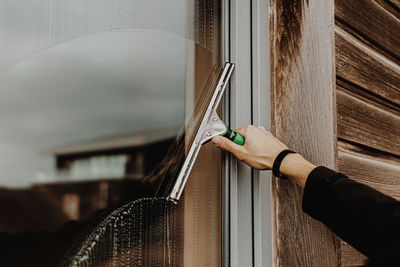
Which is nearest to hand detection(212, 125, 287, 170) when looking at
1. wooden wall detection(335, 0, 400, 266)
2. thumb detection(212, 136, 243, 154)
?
thumb detection(212, 136, 243, 154)

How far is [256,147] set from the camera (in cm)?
79

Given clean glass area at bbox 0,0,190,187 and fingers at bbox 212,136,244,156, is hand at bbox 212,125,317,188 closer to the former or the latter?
fingers at bbox 212,136,244,156

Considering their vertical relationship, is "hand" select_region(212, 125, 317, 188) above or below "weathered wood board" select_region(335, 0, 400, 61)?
below

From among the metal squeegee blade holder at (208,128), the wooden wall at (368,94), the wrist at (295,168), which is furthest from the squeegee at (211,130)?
the wooden wall at (368,94)

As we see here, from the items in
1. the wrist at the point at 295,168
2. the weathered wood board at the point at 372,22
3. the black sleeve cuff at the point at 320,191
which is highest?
the weathered wood board at the point at 372,22

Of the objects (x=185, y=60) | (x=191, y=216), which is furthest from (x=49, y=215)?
(x=185, y=60)

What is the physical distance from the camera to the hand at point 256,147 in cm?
80

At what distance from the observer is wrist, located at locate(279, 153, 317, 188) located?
2.67 ft

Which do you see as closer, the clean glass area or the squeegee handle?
the clean glass area

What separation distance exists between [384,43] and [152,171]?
92 cm

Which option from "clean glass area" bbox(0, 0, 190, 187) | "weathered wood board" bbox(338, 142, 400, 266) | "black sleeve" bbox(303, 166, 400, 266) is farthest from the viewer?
"weathered wood board" bbox(338, 142, 400, 266)

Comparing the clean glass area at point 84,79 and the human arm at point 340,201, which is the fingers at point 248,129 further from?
the clean glass area at point 84,79

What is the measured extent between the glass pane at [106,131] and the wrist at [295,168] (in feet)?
0.49

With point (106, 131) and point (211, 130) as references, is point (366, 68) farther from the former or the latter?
point (106, 131)
